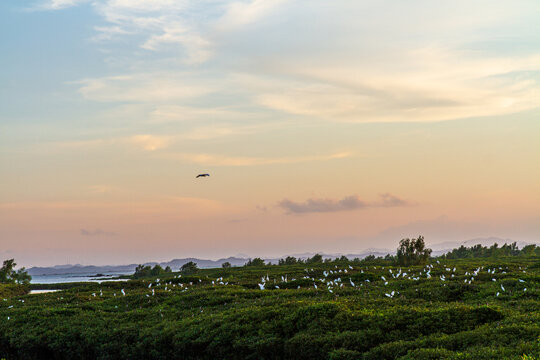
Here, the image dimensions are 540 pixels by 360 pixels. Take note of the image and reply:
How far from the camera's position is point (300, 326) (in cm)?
2038

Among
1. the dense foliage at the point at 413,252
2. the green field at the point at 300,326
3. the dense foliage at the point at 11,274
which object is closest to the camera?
the green field at the point at 300,326

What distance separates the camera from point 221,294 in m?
32.7

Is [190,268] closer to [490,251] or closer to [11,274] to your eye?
[11,274]

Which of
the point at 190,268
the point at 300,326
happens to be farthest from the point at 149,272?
the point at 300,326

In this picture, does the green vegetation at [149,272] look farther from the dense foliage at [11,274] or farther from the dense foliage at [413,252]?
the dense foliage at [413,252]

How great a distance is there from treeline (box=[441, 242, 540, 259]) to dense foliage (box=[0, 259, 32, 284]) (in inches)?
3058

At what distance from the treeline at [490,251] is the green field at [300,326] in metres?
71.0

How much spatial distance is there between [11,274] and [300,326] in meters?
79.1

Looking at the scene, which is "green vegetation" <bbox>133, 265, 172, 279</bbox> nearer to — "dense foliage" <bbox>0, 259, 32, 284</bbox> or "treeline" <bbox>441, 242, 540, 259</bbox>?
"dense foliage" <bbox>0, 259, 32, 284</bbox>

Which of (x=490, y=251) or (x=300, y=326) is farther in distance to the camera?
(x=490, y=251)

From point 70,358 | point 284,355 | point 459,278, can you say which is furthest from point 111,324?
point 459,278

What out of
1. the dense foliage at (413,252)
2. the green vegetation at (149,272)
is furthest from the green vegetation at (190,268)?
the dense foliage at (413,252)

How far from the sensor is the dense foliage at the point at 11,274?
275ft

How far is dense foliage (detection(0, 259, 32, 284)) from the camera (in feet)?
275
